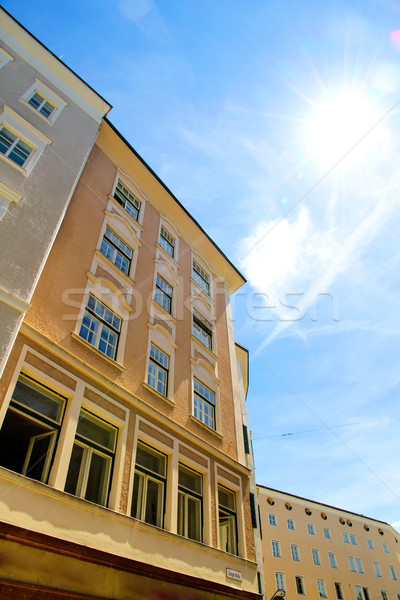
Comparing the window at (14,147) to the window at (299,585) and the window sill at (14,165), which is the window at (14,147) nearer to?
the window sill at (14,165)

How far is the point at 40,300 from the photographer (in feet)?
32.2

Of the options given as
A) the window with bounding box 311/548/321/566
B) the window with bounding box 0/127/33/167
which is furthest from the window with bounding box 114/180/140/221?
the window with bounding box 311/548/321/566

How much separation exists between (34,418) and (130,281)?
6213mm

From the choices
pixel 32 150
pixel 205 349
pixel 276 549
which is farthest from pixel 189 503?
pixel 276 549

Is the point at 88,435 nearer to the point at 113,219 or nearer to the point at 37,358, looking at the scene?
the point at 37,358

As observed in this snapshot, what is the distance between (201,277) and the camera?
20094 mm

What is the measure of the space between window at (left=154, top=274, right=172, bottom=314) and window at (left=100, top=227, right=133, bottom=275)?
157 centimetres

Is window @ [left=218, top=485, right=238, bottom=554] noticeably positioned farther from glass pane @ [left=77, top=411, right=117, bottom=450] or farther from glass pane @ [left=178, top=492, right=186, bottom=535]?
glass pane @ [left=77, top=411, right=117, bottom=450]

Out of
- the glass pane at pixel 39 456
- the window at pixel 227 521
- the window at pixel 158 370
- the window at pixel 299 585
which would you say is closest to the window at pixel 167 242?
the window at pixel 158 370

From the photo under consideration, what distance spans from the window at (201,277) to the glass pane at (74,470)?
1125cm

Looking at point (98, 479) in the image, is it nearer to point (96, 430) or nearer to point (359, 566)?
point (96, 430)

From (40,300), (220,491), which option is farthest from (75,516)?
(220,491)

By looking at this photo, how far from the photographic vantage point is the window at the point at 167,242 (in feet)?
58.6

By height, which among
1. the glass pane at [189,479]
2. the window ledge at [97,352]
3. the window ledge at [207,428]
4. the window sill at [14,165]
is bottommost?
the glass pane at [189,479]
